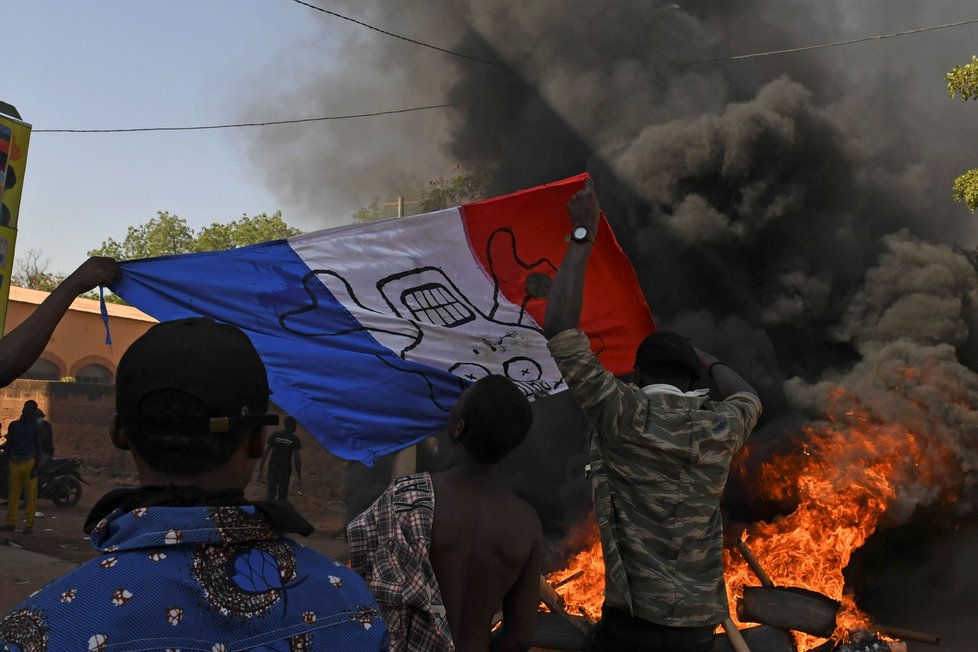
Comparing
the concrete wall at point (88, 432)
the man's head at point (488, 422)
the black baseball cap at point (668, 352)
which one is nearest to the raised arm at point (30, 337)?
the man's head at point (488, 422)

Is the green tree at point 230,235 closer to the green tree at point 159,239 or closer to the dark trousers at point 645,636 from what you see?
the green tree at point 159,239

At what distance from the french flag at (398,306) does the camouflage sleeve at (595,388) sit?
1123 millimetres

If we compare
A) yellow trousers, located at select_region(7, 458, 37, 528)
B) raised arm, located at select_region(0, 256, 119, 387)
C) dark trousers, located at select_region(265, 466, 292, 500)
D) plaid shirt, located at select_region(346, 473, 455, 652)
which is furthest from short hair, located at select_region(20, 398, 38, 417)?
plaid shirt, located at select_region(346, 473, 455, 652)

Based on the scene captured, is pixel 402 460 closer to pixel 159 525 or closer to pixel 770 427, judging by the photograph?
pixel 770 427

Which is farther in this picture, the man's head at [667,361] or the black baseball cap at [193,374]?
the man's head at [667,361]

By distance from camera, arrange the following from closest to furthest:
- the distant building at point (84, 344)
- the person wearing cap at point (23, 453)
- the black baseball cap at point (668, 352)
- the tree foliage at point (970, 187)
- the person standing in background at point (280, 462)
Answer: the black baseball cap at point (668, 352), the tree foliage at point (970, 187), the person wearing cap at point (23, 453), the person standing in background at point (280, 462), the distant building at point (84, 344)

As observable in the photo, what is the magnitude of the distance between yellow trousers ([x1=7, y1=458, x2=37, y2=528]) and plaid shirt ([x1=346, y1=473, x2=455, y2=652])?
10523 millimetres

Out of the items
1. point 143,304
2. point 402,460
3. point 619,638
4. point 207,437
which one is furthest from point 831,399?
point 207,437

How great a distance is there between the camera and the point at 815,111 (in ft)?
37.8

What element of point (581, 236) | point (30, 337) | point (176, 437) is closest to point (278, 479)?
point (581, 236)

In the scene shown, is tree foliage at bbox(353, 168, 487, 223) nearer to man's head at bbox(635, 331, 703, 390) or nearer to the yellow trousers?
the yellow trousers

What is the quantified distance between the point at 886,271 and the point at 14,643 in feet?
36.4

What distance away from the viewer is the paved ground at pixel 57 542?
898 cm

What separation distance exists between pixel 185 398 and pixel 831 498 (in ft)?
26.1
